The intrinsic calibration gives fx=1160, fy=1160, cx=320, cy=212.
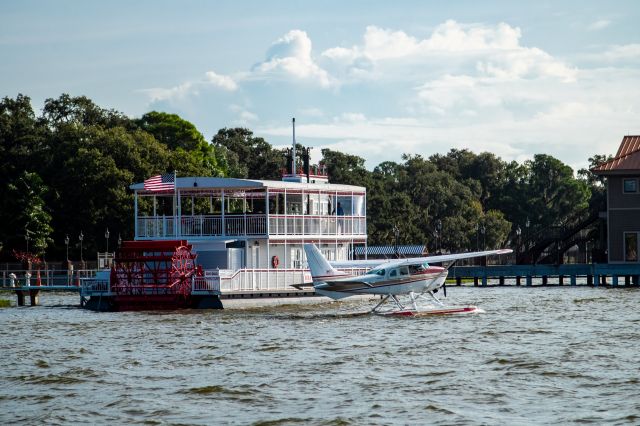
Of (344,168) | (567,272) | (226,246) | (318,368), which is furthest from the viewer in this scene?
(344,168)

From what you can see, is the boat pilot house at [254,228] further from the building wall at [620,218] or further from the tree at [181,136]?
the tree at [181,136]

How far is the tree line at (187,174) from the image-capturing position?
80.6 metres

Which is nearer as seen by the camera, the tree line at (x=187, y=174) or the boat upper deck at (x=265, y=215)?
the boat upper deck at (x=265, y=215)

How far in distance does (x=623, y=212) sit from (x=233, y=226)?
90.6 feet

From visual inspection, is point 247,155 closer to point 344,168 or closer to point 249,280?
point 344,168

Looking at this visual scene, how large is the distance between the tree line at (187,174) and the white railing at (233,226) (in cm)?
2956

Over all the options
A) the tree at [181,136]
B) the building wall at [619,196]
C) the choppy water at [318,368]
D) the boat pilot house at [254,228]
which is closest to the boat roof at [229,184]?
the boat pilot house at [254,228]

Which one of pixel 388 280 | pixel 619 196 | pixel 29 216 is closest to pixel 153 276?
pixel 388 280

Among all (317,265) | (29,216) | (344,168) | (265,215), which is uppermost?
(344,168)

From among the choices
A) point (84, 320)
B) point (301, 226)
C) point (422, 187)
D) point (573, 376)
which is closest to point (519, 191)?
point (422, 187)

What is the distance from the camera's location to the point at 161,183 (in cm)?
4728

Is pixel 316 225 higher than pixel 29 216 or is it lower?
lower

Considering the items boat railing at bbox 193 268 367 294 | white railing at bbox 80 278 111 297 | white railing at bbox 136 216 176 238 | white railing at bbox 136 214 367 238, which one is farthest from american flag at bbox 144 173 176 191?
boat railing at bbox 193 268 367 294

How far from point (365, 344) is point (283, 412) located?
10514 millimetres
